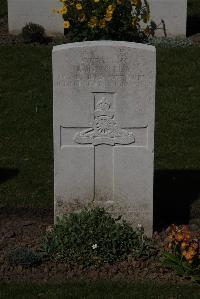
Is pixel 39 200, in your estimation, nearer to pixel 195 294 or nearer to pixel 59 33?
pixel 195 294

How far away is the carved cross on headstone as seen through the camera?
7.86 metres

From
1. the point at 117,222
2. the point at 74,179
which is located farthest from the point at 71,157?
the point at 117,222

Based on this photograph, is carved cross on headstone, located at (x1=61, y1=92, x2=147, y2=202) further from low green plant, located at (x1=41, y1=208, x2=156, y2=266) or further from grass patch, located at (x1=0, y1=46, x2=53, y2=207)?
grass patch, located at (x1=0, y1=46, x2=53, y2=207)

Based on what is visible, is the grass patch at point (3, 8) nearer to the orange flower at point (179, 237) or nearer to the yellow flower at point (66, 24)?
the yellow flower at point (66, 24)

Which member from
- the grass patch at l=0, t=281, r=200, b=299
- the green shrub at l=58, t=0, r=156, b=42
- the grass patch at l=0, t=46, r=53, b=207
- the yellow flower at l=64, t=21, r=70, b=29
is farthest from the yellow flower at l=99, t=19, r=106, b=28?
the grass patch at l=0, t=281, r=200, b=299

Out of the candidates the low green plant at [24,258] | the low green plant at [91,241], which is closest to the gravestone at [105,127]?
the low green plant at [91,241]

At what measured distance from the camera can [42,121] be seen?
12.0 meters

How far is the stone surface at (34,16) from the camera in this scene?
15391mm

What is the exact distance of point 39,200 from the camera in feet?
30.5

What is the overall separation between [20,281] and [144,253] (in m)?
1.14

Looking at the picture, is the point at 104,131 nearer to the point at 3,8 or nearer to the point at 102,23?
the point at 102,23

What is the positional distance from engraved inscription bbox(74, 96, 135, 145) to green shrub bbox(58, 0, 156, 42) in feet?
Answer: 20.6

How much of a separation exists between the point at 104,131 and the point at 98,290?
4.85 ft

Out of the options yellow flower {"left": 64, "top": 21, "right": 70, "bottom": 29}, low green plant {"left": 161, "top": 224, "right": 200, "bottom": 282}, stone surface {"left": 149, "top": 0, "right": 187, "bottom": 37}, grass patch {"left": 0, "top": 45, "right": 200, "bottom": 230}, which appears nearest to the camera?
low green plant {"left": 161, "top": 224, "right": 200, "bottom": 282}
